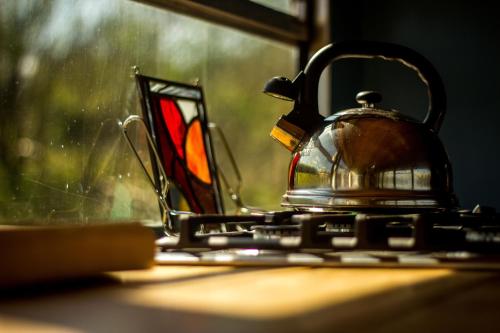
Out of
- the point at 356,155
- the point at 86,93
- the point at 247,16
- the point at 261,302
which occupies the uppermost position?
the point at 247,16

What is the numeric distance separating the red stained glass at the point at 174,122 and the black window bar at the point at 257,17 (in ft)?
0.84

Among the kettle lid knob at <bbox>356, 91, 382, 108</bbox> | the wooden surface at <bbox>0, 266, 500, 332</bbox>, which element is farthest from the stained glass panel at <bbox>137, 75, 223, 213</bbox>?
the wooden surface at <bbox>0, 266, 500, 332</bbox>

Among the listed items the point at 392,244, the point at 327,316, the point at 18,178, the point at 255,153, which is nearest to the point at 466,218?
the point at 392,244

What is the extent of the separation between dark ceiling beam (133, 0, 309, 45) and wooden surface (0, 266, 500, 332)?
3.05ft

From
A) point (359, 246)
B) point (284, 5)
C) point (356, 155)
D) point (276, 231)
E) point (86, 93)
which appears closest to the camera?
point (359, 246)

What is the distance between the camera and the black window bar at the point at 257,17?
147 centimetres

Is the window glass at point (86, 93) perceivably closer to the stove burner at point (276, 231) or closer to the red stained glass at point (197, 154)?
the red stained glass at point (197, 154)

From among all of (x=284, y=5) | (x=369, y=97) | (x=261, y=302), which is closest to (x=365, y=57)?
(x=369, y=97)

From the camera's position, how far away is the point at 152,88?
1.21 m

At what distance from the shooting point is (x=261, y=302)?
438mm

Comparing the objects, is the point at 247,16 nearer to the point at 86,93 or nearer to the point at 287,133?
the point at 86,93

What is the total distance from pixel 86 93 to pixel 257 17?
1.93 ft

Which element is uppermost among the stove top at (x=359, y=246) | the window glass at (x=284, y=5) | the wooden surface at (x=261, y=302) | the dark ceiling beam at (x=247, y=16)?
the window glass at (x=284, y=5)

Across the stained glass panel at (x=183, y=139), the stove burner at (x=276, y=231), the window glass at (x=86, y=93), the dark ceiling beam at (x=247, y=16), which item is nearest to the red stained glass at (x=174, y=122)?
the stained glass panel at (x=183, y=139)
